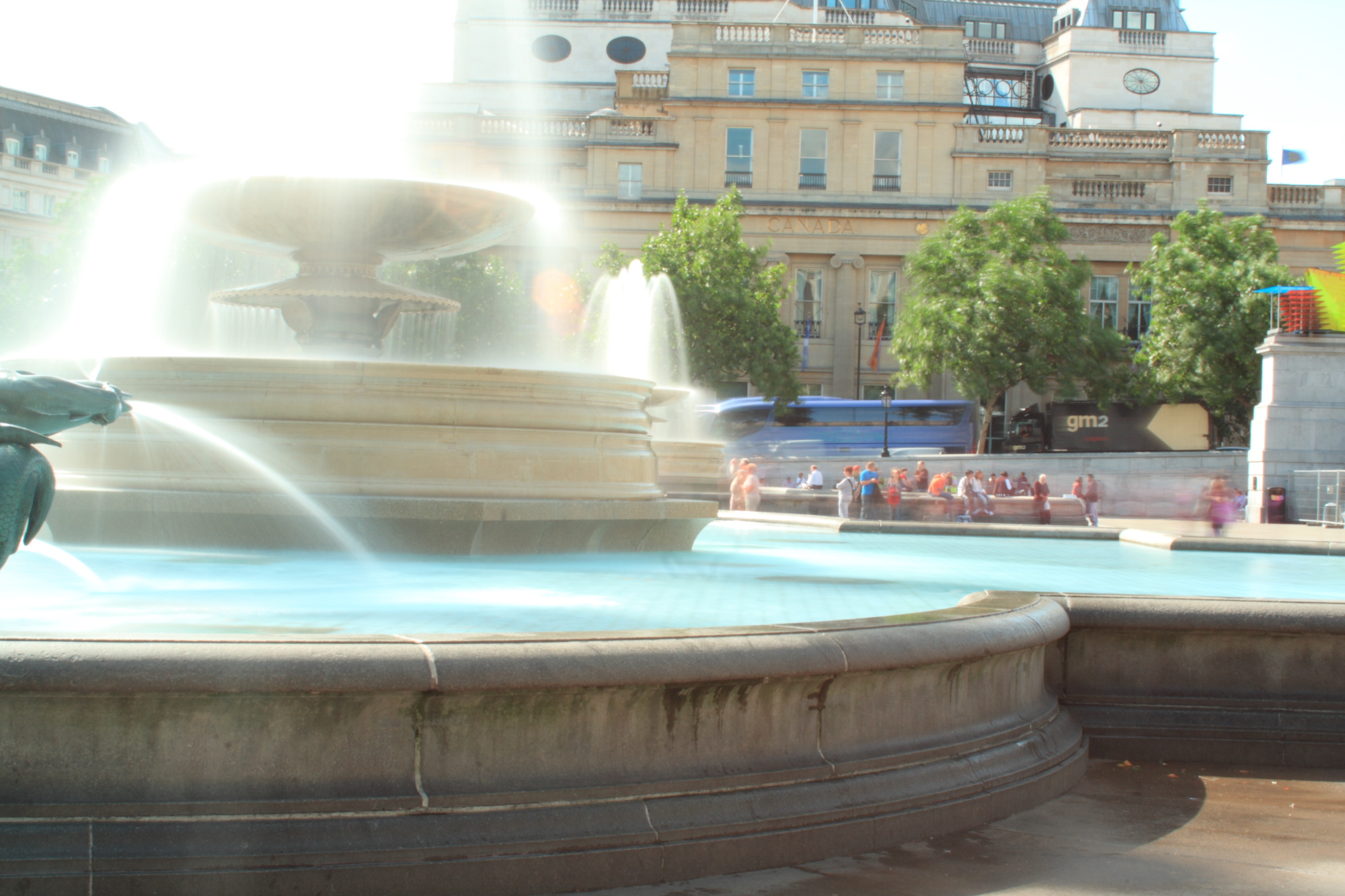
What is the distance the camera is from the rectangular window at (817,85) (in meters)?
48.5

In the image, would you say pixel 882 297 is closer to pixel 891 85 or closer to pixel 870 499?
pixel 891 85

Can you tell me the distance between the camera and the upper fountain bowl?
9.84 metres

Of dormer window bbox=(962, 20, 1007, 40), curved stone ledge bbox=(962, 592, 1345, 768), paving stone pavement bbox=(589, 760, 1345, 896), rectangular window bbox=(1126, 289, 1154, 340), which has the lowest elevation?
paving stone pavement bbox=(589, 760, 1345, 896)

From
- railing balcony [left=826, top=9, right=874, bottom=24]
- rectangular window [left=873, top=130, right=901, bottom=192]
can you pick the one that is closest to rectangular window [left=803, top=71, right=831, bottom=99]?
rectangular window [left=873, top=130, right=901, bottom=192]

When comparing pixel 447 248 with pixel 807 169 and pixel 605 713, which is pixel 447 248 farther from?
pixel 807 169

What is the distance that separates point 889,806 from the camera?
406cm

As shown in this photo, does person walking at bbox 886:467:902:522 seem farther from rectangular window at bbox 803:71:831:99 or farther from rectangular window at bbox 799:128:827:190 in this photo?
rectangular window at bbox 803:71:831:99

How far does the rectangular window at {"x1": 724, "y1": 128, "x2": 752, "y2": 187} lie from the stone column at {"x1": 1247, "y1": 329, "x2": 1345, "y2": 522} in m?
24.2

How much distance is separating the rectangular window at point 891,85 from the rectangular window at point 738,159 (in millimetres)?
5368

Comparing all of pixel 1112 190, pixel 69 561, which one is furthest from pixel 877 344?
pixel 69 561

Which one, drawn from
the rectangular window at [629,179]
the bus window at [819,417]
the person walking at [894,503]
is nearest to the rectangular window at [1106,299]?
the bus window at [819,417]

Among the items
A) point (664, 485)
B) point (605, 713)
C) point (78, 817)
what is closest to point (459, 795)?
point (605, 713)

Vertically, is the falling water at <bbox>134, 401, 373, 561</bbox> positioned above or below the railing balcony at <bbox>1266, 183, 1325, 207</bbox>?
below

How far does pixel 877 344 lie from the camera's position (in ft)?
160
